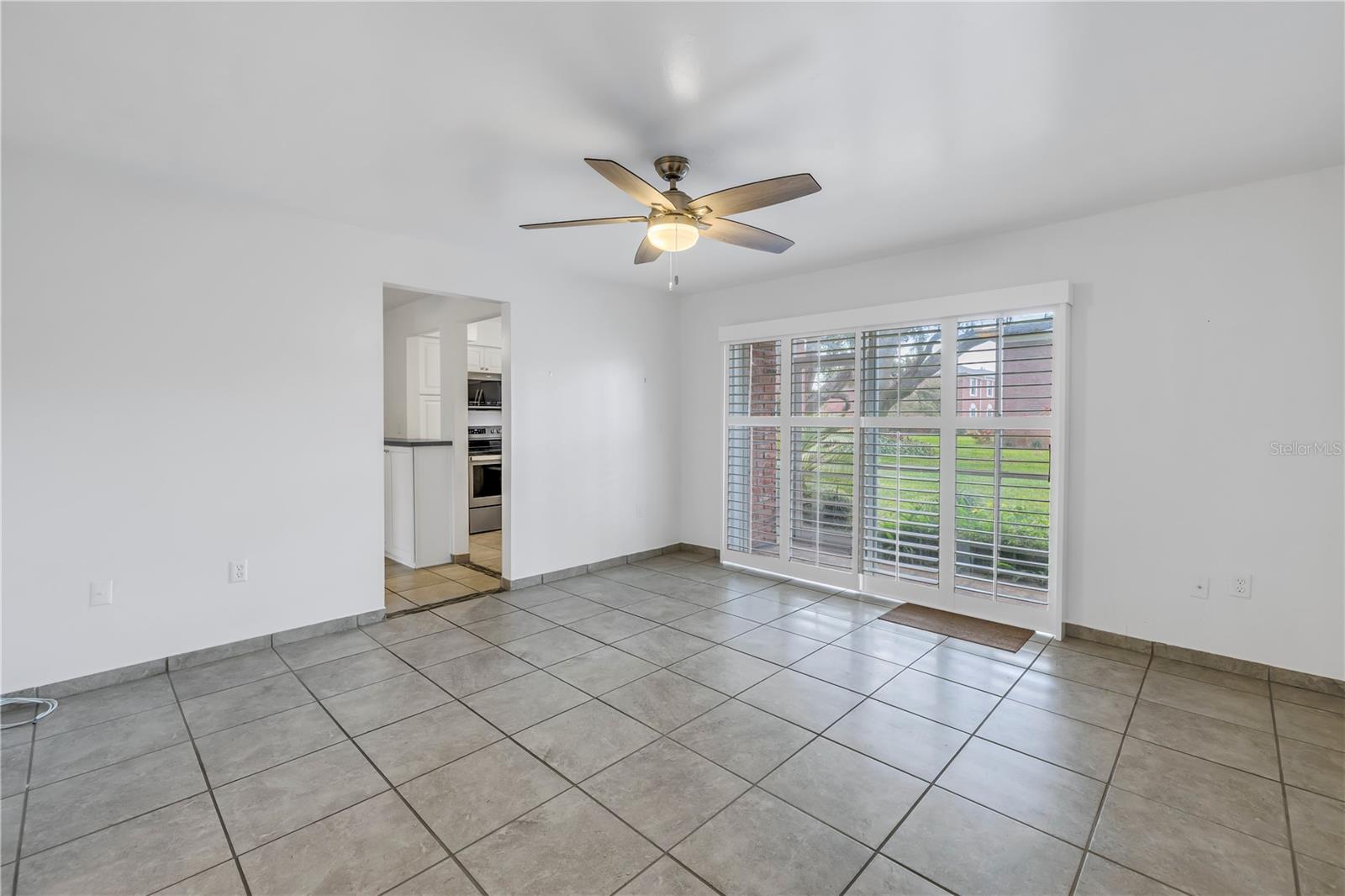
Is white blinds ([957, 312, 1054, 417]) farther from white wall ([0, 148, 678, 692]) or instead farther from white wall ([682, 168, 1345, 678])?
white wall ([0, 148, 678, 692])

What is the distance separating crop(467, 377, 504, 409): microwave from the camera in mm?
6574

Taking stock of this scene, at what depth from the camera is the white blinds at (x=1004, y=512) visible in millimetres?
3635

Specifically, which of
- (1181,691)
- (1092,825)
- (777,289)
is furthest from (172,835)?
(777,289)

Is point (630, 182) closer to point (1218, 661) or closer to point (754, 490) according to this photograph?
point (754, 490)

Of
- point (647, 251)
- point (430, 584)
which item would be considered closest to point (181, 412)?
point (430, 584)

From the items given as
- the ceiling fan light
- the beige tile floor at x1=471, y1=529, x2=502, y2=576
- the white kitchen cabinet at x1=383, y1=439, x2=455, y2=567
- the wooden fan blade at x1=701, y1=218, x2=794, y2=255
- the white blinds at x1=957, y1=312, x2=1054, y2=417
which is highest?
the wooden fan blade at x1=701, y1=218, x2=794, y2=255

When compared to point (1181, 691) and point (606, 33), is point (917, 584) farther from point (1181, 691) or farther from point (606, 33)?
point (606, 33)

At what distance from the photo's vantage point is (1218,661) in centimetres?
318

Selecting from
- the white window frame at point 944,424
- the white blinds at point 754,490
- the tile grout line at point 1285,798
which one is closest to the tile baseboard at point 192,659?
the white blinds at point 754,490

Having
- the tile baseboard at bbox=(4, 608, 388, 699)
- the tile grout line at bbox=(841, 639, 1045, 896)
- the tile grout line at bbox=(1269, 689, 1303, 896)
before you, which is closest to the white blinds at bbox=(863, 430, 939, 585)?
the tile grout line at bbox=(841, 639, 1045, 896)

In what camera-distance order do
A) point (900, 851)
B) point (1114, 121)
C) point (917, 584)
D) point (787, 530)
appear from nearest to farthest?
point (900, 851), point (1114, 121), point (917, 584), point (787, 530)

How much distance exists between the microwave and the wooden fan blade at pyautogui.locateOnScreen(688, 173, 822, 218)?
4.45 meters

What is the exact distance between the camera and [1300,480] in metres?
2.95

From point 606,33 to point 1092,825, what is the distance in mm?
2968
